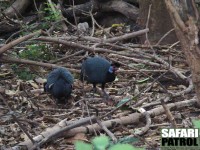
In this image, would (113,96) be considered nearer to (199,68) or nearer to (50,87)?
(50,87)

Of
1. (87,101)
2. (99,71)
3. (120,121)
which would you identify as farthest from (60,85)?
(120,121)

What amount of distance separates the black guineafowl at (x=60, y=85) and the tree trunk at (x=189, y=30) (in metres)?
2.75

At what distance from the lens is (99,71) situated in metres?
5.74

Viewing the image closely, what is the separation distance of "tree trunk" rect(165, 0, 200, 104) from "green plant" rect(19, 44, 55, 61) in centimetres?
402

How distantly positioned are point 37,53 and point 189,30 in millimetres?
4195

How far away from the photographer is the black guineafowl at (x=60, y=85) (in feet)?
18.6

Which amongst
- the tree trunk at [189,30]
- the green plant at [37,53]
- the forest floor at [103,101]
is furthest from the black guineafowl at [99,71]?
the tree trunk at [189,30]

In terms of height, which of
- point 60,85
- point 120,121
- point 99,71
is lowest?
point 120,121

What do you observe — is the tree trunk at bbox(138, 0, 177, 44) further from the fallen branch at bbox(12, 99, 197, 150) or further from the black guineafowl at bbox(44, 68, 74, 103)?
the fallen branch at bbox(12, 99, 197, 150)

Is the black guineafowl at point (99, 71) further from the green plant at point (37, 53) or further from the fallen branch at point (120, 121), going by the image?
the green plant at point (37, 53)

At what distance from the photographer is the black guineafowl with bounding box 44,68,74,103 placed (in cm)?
567

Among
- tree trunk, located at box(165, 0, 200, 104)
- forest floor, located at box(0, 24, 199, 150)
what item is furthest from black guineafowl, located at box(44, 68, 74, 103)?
tree trunk, located at box(165, 0, 200, 104)

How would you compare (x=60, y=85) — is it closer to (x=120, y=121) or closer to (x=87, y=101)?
(x=87, y=101)

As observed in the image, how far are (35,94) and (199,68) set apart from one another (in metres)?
3.39
